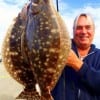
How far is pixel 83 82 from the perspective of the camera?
5.82 meters

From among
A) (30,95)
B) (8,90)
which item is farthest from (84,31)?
(8,90)

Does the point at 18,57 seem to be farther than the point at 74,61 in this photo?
No

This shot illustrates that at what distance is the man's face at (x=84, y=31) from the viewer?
5.88 metres

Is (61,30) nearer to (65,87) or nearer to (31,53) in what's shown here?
(31,53)

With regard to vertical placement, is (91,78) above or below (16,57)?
below

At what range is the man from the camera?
19.0 feet

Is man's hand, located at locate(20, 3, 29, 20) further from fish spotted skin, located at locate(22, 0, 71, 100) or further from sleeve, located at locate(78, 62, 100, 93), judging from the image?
sleeve, located at locate(78, 62, 100, 93)

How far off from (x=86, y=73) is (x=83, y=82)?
17 cm

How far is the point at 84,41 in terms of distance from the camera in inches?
233

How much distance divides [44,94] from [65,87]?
134 cm

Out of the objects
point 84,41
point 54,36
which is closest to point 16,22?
point 54,36

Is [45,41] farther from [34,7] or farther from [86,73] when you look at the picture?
[86,73]

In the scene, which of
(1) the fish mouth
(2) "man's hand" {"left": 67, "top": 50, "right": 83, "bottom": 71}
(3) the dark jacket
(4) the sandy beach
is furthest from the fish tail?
(4) the sandy beach

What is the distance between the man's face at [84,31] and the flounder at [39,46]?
1.20 meters
